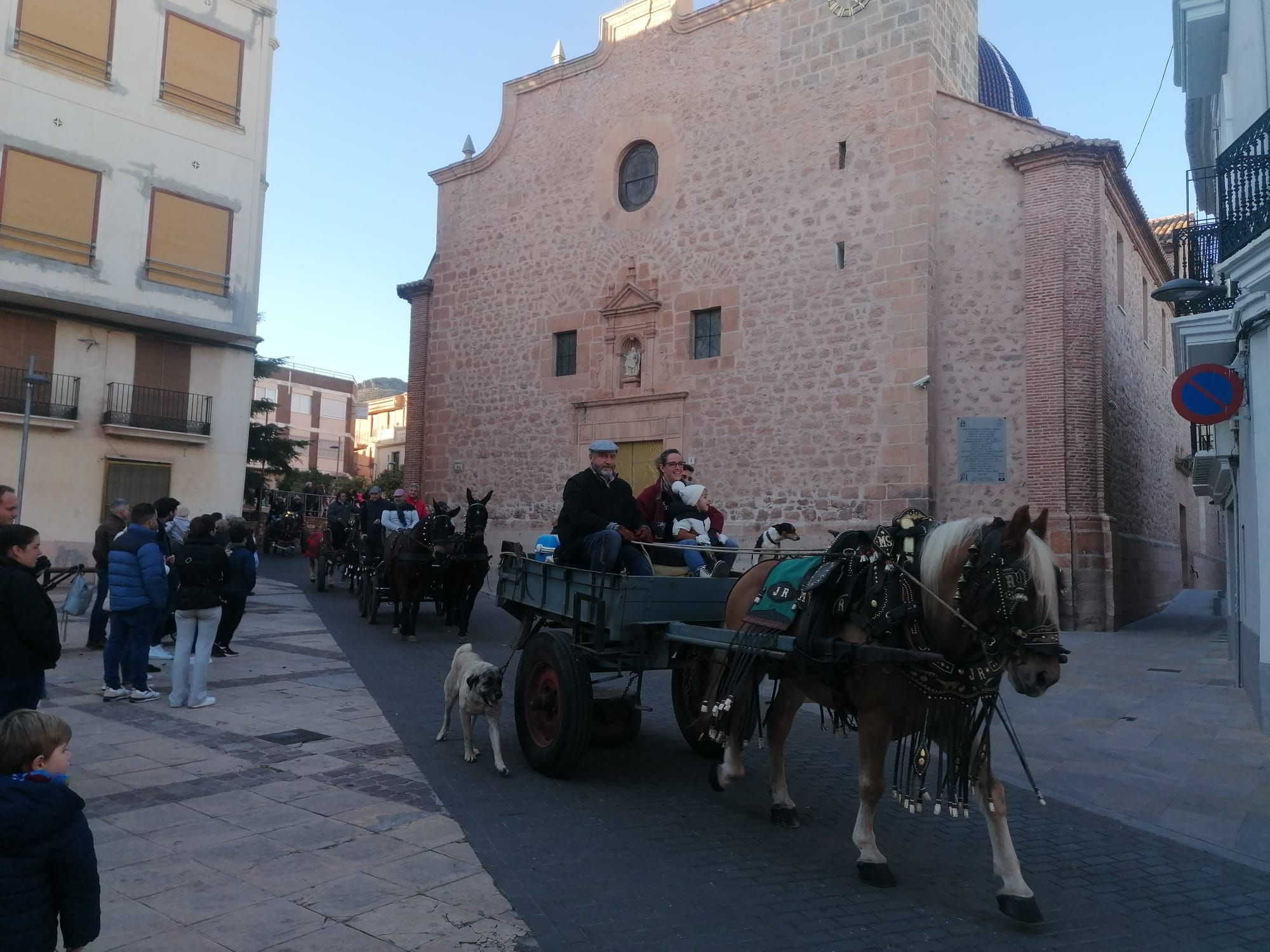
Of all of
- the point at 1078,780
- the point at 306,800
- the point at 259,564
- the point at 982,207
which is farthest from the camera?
the point at 259,564

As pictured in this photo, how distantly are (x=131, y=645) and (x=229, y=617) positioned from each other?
2.63 metres

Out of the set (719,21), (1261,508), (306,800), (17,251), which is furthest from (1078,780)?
(17,251)

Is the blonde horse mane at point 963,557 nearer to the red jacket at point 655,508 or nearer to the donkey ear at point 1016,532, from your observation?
the donkey ear at point 1016,532

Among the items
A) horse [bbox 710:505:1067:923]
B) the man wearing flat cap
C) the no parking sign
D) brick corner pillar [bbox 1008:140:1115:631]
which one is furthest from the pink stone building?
horse [bbox 710:505:1067:923]

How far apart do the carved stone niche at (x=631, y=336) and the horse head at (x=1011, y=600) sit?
15511 millimetres

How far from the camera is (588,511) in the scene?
6.26m

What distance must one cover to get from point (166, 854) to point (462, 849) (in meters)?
1.39

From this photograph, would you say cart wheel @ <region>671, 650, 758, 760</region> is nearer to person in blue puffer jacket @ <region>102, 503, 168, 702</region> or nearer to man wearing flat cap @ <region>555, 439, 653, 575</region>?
man wearing flat cap @ <region>555, 439, 653, 575</region>

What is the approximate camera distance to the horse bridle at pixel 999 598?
386cm

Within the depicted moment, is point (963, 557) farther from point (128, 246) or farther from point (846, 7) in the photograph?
point (128, 246)

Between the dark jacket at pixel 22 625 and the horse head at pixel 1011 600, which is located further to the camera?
the dark jacket at pixel 22 625

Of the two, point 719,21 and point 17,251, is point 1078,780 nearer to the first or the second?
point 719,21

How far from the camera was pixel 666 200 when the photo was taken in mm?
19562

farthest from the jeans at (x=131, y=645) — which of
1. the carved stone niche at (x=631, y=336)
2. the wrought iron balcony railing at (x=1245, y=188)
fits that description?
the carved stone niche at (x=631, y=336)
